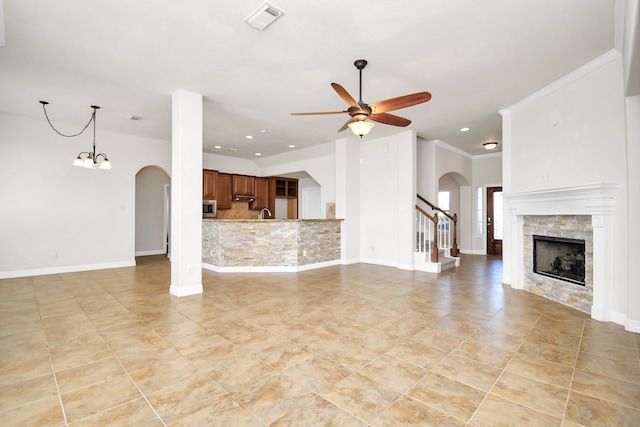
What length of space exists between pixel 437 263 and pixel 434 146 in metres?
2.86

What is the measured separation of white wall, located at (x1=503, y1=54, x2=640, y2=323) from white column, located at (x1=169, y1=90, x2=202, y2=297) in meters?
4.91

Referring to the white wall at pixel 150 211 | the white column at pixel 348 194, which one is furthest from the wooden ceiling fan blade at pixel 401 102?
the white wall at pixel 150 211

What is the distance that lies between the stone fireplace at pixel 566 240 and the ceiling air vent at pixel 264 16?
12.3ft

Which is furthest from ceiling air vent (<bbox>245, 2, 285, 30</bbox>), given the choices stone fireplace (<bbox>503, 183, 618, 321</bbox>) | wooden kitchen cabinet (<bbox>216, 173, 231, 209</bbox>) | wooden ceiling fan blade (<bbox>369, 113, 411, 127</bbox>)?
wooden kitchen cabinet (<bbox>216, 173, 231, 209</bbox>)

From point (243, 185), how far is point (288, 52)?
20.8 ft

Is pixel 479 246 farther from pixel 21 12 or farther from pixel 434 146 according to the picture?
pixel 21 12

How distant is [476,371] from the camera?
2.26 metres

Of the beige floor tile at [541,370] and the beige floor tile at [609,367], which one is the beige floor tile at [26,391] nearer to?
the beige floor tile at [541,370]

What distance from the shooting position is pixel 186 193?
4371 mm

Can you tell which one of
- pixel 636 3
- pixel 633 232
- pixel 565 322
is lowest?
pixel 565 322

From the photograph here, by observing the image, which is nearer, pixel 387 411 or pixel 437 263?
pixel 387 411

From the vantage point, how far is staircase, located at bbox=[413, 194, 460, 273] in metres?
6.26

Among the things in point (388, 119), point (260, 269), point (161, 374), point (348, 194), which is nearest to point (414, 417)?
point (161, 374)

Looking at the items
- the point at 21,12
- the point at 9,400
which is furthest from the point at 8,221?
the point at 9,400
